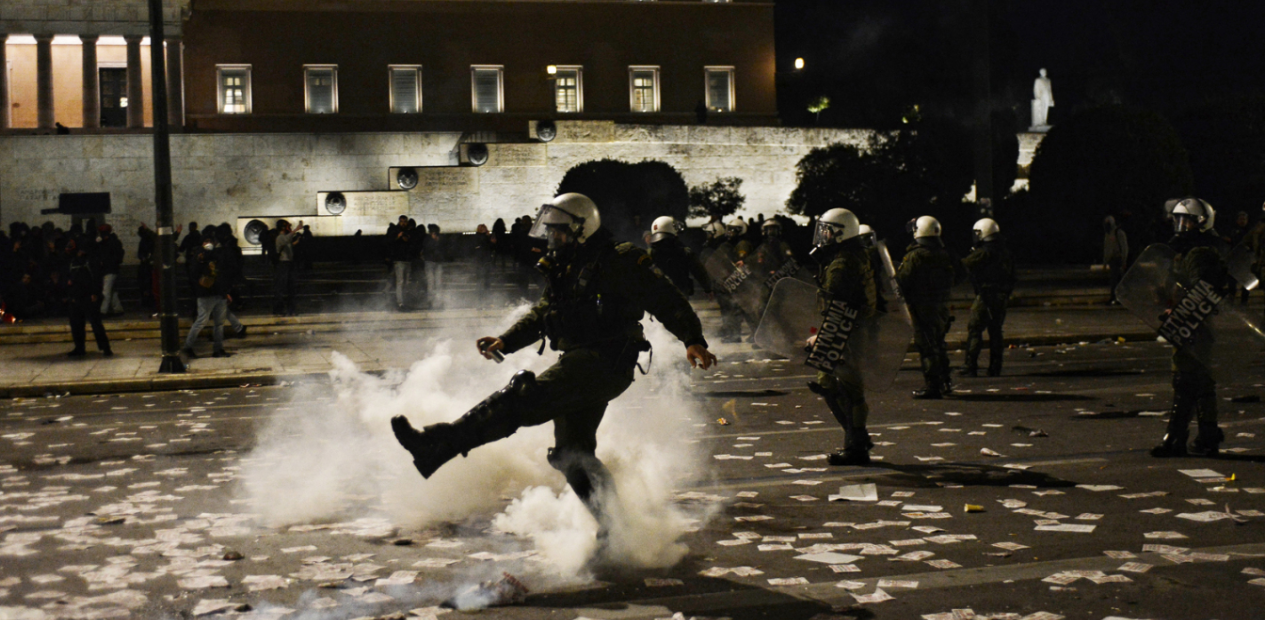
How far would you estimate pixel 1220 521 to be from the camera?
653 cm

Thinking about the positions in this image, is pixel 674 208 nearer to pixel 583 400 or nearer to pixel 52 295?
pixel 52 295

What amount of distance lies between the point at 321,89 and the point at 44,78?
9.57m

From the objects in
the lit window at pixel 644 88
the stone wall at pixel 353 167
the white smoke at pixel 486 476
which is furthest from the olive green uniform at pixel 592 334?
the lit window at pixel 644 88

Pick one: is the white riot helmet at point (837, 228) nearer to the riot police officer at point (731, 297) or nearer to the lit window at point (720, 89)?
the riot police officer at point (731, 297)

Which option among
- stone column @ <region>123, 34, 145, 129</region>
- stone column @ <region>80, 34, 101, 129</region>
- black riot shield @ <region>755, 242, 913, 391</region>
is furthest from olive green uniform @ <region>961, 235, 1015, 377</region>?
stone column @ <region>80, 34, 101, 129</region>

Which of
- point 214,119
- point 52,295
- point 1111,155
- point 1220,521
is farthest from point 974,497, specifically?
point 214,119

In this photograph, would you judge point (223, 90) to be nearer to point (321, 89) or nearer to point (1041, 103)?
point (321, 89)

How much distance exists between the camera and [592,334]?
5887 mm

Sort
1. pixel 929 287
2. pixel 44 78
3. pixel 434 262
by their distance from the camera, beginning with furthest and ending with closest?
pixel 44 78, pixel 434 262, pixel 929 287

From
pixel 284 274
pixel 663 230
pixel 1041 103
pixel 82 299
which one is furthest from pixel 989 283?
pixel 1041 103

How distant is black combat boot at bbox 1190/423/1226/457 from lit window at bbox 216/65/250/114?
43.2 metres

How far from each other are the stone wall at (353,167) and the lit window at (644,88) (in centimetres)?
741

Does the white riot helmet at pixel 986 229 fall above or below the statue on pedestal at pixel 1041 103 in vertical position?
below

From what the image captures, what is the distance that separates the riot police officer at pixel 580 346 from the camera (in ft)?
18.7
